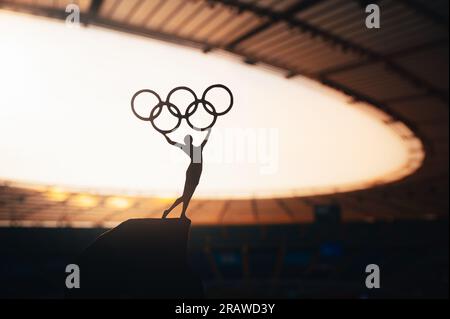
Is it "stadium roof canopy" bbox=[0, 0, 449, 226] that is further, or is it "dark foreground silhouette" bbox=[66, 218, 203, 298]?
"stadium roof canopy" bbox=[0, 0, 449, 226]

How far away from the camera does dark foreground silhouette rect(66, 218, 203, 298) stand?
5.07 meters

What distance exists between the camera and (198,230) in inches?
1534

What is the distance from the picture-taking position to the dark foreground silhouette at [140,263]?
5.07 metres

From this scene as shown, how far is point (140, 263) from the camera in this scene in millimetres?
5137

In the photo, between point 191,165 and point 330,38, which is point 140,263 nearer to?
point 191,165

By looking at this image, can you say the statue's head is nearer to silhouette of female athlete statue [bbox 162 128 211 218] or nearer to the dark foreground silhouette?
silhouette of female athlete statue [bbox 162 128 211 218]

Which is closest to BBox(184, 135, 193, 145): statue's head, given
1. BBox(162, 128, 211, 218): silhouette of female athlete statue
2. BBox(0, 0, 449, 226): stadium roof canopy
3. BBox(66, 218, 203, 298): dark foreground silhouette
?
BBox(162, 128, 211, 218): silhouette of female athlete statue

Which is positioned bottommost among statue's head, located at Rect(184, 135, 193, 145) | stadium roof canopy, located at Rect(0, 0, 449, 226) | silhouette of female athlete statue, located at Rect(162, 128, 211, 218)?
silhouette of female athlete statue, located at Rect(162, 128, 211, 218)

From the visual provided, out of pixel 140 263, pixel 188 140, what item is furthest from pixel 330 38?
pixel 140 263

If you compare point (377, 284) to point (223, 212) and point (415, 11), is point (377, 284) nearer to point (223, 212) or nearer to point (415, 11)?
point (223, 212)

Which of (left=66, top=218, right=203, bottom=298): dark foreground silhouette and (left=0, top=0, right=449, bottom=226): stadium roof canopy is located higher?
(left=0, top=0, right=449, bottom=226): stadium roof canopy

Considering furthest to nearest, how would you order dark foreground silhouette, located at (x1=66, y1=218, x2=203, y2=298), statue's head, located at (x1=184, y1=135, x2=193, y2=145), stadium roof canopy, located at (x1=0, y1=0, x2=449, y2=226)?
1. stadium roof canopy, located at (x1=0, y1=0, x2=449, y2=226)
2. statue's head, located at (x1=184, y1=135, x2=193, y2=145)
3. dark foreground silhouette, located at (x1=66, y1=218, x2=203, y2=298)

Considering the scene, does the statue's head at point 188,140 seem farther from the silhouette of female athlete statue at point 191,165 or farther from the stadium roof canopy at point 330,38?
the stadium roof canopy at point 330,38

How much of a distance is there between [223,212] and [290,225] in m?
6.18
